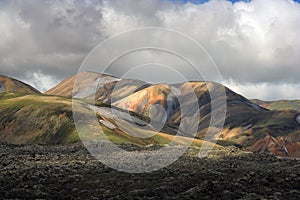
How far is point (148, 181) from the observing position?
55406mm

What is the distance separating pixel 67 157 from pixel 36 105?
101144 millimetres

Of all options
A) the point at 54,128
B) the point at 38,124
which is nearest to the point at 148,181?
the point at 54,128

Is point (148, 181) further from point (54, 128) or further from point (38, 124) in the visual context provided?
point (38, 124)

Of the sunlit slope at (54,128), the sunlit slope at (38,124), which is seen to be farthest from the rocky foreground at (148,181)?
the sunlit slope at (38,124)

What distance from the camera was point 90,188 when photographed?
5147cm

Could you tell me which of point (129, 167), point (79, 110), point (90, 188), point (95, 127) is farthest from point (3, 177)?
point (79, 110)

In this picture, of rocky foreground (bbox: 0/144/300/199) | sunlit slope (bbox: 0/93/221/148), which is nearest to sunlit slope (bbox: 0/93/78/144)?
sunlit slope (bbox: 0/93/221/148)

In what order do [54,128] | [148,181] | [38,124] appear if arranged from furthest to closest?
[38,124] < [54,128] < [148,181]

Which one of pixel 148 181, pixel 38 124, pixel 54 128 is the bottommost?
pixel 148 181

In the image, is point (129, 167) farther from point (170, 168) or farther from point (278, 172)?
point (278, 172)

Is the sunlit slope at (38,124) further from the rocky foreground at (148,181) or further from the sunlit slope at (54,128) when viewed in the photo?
the rocky foreground at (148,181)

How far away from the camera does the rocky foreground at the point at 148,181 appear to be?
155 feet

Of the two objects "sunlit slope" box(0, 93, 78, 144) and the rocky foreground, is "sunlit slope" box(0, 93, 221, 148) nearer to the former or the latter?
"sunlit slope" box(0, 93, 78, 144)

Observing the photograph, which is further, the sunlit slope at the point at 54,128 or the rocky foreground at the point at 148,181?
the sunlit slope at the point at 54,128
